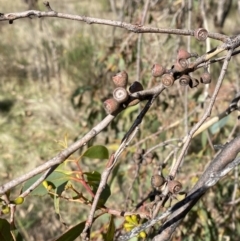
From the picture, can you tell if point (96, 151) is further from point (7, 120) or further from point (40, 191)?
point (7, 120)

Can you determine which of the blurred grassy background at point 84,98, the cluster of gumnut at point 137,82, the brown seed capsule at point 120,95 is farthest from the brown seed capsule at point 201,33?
the blurred grassy background at point 84,98

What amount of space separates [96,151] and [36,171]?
27cm

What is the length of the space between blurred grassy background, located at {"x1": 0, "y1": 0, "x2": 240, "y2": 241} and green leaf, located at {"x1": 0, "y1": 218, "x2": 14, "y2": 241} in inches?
27.8

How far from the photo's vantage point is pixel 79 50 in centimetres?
374

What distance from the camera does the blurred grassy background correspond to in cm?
173

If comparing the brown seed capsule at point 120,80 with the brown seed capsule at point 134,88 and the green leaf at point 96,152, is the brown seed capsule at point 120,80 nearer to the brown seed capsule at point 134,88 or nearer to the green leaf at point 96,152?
the brown seed capsule at point 134,88

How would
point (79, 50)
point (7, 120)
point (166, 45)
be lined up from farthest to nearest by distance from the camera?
point (79, 50) → point (7, 120) → point (166, 45)

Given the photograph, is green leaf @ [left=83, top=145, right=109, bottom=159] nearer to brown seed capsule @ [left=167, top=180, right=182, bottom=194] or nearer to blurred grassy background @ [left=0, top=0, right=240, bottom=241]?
brown seed capsule @ [left=167, top=180, right=182, bottom=194]

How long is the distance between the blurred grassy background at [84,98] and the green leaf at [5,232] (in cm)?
71

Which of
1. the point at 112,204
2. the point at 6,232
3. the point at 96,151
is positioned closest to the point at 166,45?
the point at 112,204

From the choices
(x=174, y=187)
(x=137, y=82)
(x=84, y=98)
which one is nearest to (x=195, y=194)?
(x=174, y=187)

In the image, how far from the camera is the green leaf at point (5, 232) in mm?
530

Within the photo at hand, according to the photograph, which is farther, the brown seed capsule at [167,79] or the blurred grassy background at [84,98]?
the blurred grassy background at [84,98]

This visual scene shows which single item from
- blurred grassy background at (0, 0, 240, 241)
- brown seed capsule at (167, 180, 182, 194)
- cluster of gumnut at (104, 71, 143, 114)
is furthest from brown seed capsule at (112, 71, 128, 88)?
blurred grassy background at (0, 0, 240, 241)
